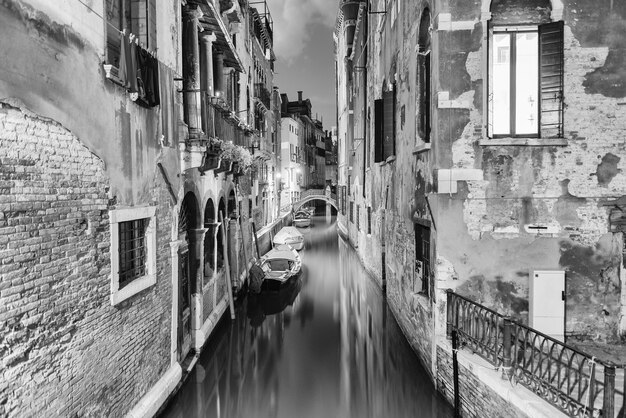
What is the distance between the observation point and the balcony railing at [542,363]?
150 inches

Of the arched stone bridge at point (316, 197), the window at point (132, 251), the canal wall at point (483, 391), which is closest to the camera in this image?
the canal wall at point (483, 391)

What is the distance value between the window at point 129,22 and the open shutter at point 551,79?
5916mm

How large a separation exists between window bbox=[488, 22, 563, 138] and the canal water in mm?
4479

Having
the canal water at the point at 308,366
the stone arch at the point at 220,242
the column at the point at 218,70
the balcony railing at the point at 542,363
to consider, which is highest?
the column at the point at 218,70

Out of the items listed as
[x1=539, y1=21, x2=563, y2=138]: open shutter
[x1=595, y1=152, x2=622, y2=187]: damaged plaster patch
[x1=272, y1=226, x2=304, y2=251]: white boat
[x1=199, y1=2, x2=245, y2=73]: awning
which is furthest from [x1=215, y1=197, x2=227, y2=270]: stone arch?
[x1=272, y1=226, x2=304, y2=251]: white boat

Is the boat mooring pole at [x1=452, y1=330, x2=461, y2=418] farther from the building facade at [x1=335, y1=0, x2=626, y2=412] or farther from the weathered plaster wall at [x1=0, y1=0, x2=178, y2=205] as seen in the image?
the weathered plaster wall at [x1=0, y1=0, x2=178, y2=205]

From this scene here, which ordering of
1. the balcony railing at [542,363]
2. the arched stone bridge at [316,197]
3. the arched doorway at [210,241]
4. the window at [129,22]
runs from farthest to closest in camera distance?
the arched stone bridge at [316,197] → the arched doorway at [210,241] → the window at [129,22] → the balcony railing at [542,363]

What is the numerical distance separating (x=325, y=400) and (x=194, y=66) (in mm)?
6690

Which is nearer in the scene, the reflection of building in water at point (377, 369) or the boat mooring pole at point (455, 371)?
the boat mooring pole at point (455, 371)

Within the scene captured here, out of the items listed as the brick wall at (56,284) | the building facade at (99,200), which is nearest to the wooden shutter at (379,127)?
the building facade at (99,200)

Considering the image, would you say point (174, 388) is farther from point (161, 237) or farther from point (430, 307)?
point (430, 307)

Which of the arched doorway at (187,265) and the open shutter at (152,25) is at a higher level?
the open shutter at (152,25)

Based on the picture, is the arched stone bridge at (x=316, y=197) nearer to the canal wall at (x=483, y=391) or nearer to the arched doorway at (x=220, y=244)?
the arched doorway at (x=220, y=244)

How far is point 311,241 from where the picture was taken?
2953cm
